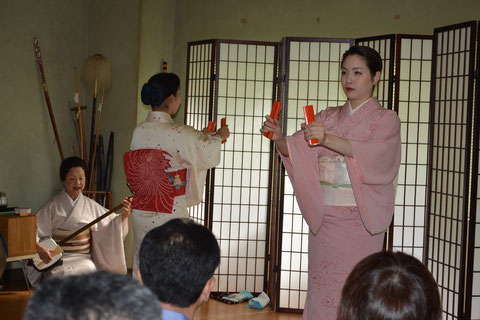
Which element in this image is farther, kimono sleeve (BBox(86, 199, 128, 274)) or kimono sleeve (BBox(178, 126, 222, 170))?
kimono sleeve (BBox(86, 199, 128, 274))

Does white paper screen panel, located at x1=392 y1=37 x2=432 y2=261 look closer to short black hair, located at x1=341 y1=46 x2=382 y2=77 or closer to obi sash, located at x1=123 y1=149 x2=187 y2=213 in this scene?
short black hair, located at x1=341 y1=46 x2=382 y2=77

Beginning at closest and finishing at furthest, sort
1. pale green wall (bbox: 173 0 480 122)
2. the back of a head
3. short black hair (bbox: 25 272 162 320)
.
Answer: short black hair (bbox: 25 272 162 320)
the back of a head
pale green wall (bbox: 173 0 480 122)

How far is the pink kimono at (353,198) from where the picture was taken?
10.5 ft

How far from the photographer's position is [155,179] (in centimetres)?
371

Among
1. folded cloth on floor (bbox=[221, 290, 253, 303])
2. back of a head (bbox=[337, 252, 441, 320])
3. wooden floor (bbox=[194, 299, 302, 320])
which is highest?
back of a head (bbox=[337, 252, 441, 320])

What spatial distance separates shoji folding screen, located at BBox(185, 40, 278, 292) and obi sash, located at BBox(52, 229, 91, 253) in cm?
103

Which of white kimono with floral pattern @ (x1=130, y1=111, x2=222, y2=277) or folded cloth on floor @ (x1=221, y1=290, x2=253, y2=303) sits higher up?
white kimono with floral pattern @ (x1=130, y1=111, x2=222, y2=277)

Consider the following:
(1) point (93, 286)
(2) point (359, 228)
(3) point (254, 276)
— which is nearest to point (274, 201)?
(3) point (254, 276)

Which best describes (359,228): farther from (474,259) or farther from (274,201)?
(274,201)

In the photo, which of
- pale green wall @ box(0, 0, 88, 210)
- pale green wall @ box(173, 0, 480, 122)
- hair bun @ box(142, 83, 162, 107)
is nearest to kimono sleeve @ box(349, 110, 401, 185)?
hair bun @ box(142, 83, 162, 107)

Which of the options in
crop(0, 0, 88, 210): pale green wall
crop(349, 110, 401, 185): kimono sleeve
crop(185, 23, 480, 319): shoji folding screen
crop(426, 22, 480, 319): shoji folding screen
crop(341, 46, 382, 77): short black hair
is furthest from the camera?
crop(0, 0, 88, 210): pale green wall

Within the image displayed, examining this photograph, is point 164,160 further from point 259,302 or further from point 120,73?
point 120,73

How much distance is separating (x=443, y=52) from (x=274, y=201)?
5.95ft

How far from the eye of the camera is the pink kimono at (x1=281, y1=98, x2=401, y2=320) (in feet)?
10.5
